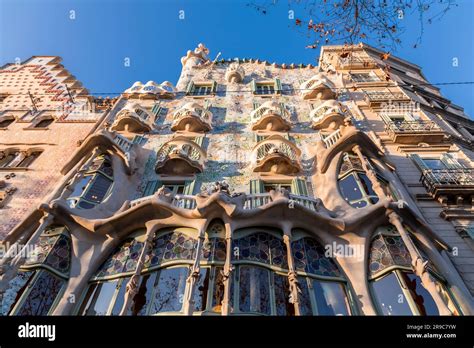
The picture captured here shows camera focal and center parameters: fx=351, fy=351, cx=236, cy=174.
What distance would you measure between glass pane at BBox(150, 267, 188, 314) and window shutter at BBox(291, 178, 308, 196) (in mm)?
5680

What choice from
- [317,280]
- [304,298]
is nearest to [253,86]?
[317,280]

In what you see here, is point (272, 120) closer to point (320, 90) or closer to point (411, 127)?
point (320, 90)

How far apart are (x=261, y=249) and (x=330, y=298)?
86.9 inches

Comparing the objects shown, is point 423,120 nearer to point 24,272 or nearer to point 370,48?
point 370,48

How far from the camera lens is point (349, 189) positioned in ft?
40.7

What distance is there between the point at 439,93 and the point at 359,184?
18898 mm

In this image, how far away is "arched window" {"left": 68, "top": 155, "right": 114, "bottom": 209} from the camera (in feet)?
38.7

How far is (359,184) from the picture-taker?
12219 mm

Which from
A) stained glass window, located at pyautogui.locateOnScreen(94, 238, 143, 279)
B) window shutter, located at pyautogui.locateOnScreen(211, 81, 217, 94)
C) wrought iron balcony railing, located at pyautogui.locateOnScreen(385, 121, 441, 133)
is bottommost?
stained glass window, located at pyautogui.locateOnScreen(94, 238, 143, 279)

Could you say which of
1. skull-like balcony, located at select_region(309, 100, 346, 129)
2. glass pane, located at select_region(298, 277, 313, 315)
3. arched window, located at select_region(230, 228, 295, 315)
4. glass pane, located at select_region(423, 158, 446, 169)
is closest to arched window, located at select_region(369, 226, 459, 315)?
glass pane, located at select_region(298, 277, 313, 315)

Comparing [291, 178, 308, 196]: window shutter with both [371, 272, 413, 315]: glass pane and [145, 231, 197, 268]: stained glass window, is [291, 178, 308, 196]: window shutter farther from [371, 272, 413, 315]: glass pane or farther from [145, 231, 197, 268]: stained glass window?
[145, 231, 197, 268]: stained glass window

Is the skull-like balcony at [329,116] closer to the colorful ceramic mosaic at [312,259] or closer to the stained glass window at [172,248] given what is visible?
the colorful ceramic mosaic at [312,259]

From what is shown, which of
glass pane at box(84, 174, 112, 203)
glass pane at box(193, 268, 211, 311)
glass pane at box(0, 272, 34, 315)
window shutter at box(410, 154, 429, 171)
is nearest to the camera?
glass pane at box(193, 268, 211, 311)
